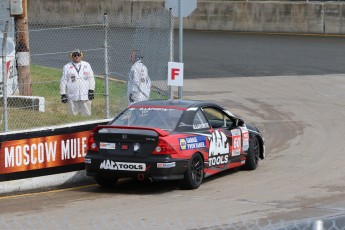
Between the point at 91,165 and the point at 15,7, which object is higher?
the point at 15,7

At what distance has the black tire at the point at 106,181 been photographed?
43.9 feet

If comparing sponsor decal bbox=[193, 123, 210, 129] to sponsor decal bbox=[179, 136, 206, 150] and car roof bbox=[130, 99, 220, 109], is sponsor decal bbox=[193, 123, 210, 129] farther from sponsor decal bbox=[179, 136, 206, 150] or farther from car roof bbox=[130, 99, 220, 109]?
car roof bbox=[130, 99, 220, 109]

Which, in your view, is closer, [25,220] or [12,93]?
[25,220]

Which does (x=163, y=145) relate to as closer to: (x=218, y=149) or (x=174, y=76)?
(x=218, y=149)

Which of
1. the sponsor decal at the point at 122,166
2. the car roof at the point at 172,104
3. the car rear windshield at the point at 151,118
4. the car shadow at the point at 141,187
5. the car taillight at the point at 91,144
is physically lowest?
the car shadow at the point at 141,187

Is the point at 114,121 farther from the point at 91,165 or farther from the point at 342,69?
the point at 342,69

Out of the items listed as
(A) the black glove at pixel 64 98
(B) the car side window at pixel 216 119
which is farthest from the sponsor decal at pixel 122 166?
(A) the black glove at pixel 64 98

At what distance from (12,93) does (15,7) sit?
6.98 ft

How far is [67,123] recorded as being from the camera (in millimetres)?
14523

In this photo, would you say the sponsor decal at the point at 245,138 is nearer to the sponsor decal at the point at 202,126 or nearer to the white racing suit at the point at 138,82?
the sponsor decal at the point at 202,126

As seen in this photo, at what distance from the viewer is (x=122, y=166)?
42.0 feet

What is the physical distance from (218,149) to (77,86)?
161 inches

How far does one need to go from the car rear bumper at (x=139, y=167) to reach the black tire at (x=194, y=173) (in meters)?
0.11

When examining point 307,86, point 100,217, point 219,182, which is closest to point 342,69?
point 307,86
